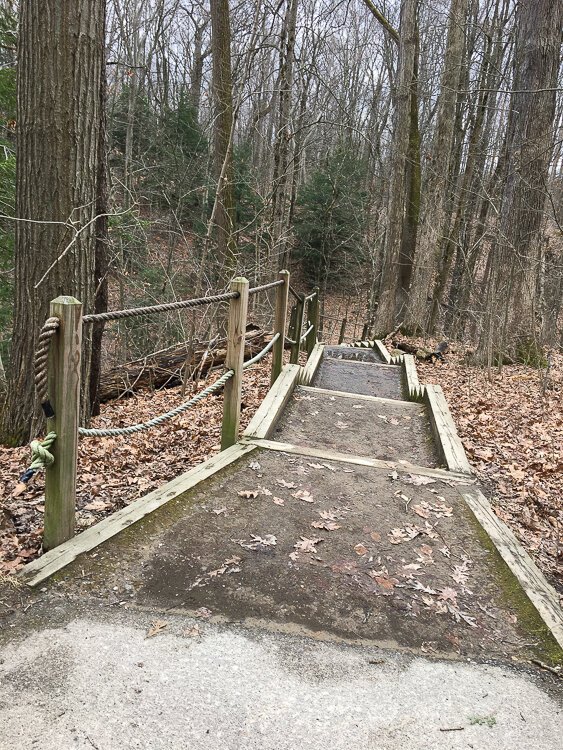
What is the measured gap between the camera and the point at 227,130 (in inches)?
492

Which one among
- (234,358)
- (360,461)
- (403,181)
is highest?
(403,181)

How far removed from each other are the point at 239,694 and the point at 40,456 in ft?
4.80

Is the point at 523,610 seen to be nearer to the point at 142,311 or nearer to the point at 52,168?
the point at 142,311

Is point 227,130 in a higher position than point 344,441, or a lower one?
higher

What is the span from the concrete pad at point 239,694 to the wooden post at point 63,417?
0.54 m

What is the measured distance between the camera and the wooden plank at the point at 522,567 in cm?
278

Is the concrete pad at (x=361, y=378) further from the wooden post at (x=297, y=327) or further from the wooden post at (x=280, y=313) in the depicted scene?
the wooden post at (x=280, y=313)

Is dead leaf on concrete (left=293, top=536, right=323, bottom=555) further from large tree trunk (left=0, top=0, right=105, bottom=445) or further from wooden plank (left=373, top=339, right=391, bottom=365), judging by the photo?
wooden plank (left=373, top=339, right=391, bottom=365)

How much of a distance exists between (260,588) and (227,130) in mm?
11773

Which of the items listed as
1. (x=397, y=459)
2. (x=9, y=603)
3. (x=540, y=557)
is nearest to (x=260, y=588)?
(x=9, y=603)

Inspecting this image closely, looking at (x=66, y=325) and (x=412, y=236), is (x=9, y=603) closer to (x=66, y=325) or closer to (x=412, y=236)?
(x=66, y=325)

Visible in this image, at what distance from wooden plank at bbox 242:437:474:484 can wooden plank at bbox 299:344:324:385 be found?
2801mm

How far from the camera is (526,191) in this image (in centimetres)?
1006

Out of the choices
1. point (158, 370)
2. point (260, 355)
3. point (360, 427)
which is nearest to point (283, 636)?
point (260, 355)
